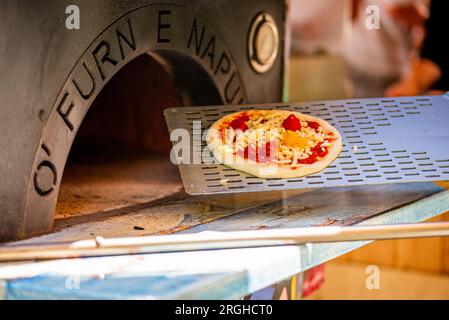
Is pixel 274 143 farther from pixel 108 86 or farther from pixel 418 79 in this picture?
pixel 418 79

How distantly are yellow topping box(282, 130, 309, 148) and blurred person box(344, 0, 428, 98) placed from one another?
3.29 metres

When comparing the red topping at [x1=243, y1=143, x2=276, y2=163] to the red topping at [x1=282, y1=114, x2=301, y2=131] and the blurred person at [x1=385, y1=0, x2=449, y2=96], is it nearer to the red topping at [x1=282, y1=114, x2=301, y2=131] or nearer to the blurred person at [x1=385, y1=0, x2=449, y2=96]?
the red topping at [x1=282, y1=114, x2=301, y2=131]

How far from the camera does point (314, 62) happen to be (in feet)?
20.2

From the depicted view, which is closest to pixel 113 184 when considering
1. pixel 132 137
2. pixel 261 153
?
pixel 132 137

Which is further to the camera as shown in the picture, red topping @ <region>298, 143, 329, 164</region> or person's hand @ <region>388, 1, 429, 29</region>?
person's hand @ <region>388, 1, 429, 29</region>

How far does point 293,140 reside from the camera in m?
2.15

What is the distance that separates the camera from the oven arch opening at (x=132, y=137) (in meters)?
2.39

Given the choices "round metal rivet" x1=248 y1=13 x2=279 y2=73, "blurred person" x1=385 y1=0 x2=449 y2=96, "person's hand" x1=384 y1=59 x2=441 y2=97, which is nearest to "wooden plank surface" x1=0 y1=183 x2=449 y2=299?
"round metal rivet" x1=248 y1=13 x2=279 y2=73

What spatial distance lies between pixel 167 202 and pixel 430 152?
0.77 m

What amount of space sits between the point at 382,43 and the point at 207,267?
433 centimetres

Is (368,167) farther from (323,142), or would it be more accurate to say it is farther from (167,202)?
(167,202)

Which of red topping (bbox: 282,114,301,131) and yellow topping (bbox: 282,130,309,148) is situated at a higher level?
red topping (bbox: 282,114,301,131)

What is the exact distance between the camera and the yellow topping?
2.14m

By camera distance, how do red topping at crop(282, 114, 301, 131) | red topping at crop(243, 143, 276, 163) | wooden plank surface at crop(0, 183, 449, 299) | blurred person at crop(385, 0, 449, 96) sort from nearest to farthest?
wooden plank surface at crop(0, 183, 449, 299), red topping at crop(243, 143, 276, 163), red topping at crop(282, 114, 301, 131), blurred person at crop(385, 0, 449, 96)
